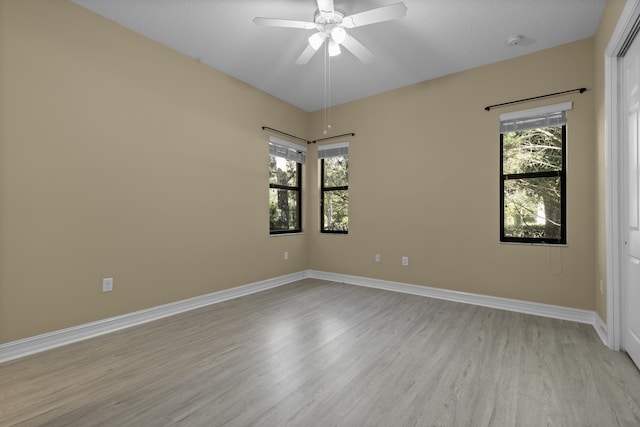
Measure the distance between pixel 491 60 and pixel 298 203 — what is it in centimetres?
327

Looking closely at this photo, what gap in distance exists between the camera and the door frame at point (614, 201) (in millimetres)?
2320

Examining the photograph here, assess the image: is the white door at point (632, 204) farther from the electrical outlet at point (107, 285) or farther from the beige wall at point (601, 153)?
the electrical outlet at point (107, 285)

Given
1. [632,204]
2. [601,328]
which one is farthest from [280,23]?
[601,328]

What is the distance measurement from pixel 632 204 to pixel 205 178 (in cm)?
391

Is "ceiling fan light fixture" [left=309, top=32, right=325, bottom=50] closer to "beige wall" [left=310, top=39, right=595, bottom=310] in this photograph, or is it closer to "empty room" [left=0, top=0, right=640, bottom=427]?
"empty room" [left=0, top=0, right=640, bottom=427]

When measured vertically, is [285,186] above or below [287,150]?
below

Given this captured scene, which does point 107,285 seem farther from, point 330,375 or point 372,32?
point 372,32

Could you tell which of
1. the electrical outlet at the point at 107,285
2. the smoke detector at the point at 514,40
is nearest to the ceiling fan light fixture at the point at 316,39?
the smoke detector at the point at 514,40

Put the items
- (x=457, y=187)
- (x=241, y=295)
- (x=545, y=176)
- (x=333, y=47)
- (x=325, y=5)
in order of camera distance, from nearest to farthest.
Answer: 1. (x=325, y=5)
2. (x=333, y=47)
3. (x=545, y=176)
4. (x=457, y=187)
5. (x=241, y=295)

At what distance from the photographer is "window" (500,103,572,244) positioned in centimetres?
319

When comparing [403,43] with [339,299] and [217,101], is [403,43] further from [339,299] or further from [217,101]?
[339,299]

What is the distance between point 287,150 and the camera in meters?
4.79

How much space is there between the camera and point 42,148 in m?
2.38

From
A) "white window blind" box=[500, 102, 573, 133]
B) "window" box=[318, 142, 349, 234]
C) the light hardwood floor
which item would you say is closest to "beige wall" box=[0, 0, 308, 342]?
the light hardwood floor
